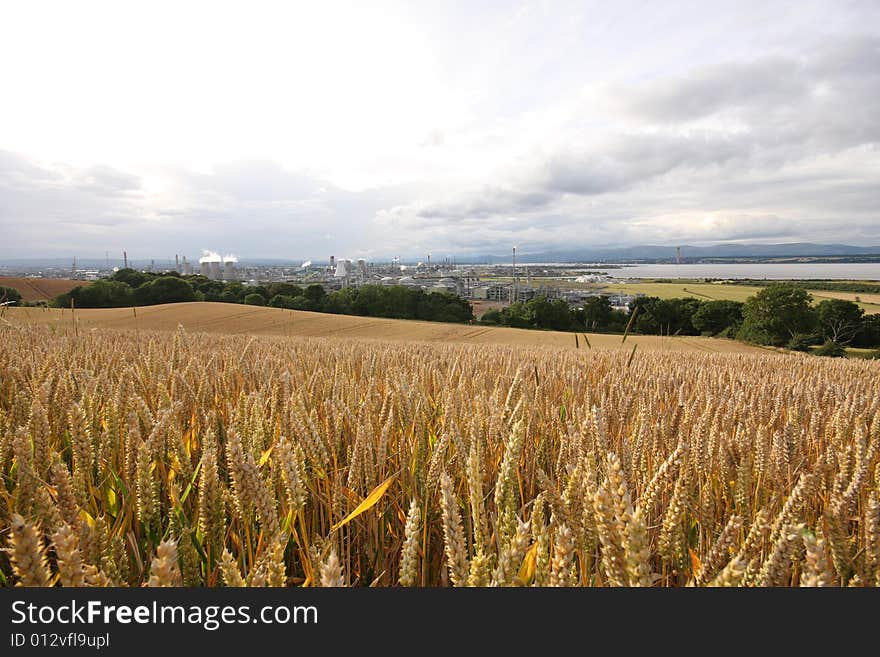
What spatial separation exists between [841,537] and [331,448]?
Result: 4.59 feet

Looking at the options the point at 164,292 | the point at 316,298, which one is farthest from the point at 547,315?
the point at 164,292

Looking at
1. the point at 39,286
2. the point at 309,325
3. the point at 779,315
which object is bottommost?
the point at 779,315

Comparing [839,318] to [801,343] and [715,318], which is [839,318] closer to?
[715,318]

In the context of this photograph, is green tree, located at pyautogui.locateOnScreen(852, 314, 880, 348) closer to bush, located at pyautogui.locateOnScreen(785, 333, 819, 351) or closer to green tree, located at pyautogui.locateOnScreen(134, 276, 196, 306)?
bush, located at pyautogui.locateOnScreen(785, 333, 819, 351)

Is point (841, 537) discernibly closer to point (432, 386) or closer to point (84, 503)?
point (84, 503)

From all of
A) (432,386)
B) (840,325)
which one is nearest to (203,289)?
(432,386)

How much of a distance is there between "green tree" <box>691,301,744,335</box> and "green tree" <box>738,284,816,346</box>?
521 cm

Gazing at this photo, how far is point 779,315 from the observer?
5978 cm

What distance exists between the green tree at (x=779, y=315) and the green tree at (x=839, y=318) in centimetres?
145

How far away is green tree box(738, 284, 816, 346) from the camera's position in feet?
193

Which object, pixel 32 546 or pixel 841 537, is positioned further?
pixel 841 537

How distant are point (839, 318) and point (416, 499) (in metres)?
81.0

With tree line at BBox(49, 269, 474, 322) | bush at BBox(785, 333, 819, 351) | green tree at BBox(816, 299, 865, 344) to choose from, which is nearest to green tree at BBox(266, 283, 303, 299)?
tree line at BBox(49, 269, 474, 322)

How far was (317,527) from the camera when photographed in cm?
135
